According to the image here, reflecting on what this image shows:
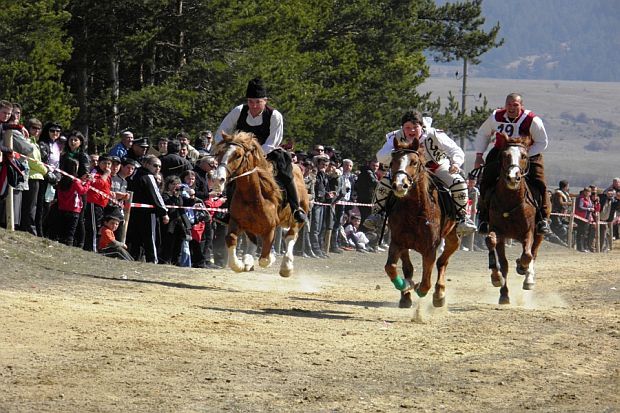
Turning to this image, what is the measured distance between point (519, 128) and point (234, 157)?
4289 millimetres

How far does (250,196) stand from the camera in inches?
685

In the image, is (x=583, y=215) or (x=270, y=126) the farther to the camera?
(x=583, y=215)

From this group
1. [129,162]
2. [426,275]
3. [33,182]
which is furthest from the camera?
[129,162]

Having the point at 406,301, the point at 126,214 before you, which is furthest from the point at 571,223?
the point at 406,301

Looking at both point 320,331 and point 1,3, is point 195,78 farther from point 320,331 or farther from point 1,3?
A: point 320,331

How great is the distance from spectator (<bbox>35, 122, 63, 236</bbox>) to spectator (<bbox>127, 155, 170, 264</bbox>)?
1380 mm

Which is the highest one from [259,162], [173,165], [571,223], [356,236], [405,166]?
[405,166]

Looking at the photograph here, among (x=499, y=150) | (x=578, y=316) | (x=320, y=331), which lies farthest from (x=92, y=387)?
(x=499, y=150)

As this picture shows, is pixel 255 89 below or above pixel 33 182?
above

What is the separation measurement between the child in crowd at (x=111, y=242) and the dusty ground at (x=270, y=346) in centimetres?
121

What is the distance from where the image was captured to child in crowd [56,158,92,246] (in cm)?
2036

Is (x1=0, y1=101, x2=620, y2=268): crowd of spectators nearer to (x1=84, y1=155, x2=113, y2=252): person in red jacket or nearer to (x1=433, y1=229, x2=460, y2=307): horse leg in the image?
(x1=84, y1=155, x2=113, y2=252): person in red jacket

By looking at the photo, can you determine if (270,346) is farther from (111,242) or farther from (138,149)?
(138,149)

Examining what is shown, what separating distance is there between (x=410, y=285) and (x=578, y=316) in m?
2.15
